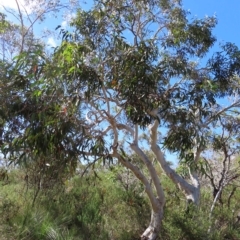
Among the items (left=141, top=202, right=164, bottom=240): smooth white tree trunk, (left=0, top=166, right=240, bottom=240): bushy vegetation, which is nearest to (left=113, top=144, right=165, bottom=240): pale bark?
(left=141, top=202, right=164, bottom=240): smooth white tree trunk

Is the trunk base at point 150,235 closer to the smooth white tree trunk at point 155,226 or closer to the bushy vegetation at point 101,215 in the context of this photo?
the smooth white tree trunk at point 155,226

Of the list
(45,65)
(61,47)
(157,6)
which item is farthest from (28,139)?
(157,6)

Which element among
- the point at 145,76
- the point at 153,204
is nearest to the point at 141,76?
the point at 145,76

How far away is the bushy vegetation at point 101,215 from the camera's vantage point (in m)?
6.87

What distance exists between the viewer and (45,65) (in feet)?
17.8

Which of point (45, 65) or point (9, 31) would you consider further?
point (9, 31)

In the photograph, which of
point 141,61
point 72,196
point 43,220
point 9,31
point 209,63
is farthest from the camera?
point 9,31

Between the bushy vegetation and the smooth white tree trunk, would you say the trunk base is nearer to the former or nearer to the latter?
the smooth white tree trunk

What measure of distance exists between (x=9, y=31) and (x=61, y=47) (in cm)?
541

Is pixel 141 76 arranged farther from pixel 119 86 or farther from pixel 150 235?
pixel 150 235

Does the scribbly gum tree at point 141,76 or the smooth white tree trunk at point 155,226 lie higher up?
the scribbly gum tree at point 141,76

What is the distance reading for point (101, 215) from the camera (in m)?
8.58

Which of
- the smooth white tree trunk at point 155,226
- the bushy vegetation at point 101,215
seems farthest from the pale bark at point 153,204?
the bushy vegetation at point 101,215

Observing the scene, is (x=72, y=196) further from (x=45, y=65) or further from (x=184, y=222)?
(x=45, y=65)
